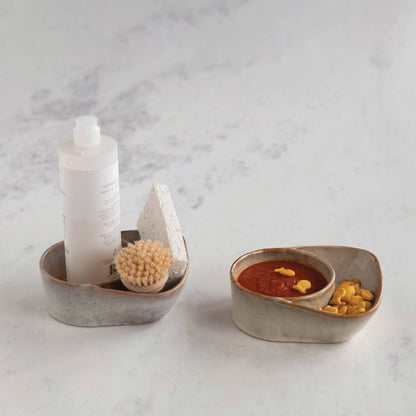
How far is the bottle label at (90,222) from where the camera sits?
3.54ft

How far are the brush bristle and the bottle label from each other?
5 centimetres

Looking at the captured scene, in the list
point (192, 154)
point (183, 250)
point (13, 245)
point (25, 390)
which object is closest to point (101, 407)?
point (25, 390)

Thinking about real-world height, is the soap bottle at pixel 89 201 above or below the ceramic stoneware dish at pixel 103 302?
above

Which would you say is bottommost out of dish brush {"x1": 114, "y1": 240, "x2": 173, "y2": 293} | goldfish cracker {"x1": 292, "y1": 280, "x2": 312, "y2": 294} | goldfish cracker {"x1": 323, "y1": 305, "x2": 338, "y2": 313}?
goldfish cracker {"x1": 323, "y1": 305, "x2": 338, "y2": 313}

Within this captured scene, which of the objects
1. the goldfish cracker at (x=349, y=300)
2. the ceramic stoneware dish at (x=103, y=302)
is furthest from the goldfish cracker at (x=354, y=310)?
the ceramic stoneware dish at (x=103, y=302)

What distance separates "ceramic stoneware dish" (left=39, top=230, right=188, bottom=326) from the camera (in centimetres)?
109

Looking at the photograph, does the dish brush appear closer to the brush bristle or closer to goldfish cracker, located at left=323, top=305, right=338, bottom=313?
the brush bristle

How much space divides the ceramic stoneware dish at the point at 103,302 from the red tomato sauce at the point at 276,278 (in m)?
0.10

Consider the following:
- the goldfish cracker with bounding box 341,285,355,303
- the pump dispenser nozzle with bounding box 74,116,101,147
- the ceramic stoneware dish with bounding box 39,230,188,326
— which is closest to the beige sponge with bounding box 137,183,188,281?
the ceramic stoneware dish with bounding box 39,230,188,326

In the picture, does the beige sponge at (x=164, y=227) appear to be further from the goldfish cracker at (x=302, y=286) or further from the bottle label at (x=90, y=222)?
the goldfish cracker at (x=302, y=286)

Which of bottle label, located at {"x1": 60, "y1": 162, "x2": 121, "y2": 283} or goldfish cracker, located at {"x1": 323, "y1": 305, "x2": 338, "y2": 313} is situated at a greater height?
bottle label, located at {"x1": 60, "y1": 162, "x2": 121, "y2": 283}

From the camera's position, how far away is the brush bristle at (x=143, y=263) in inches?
42.4

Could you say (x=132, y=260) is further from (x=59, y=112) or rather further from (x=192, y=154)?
(x=59, y=112)

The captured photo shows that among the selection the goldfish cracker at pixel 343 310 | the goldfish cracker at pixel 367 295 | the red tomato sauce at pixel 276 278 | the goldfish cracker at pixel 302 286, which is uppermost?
the goldfish cracker at pixel 302 286
